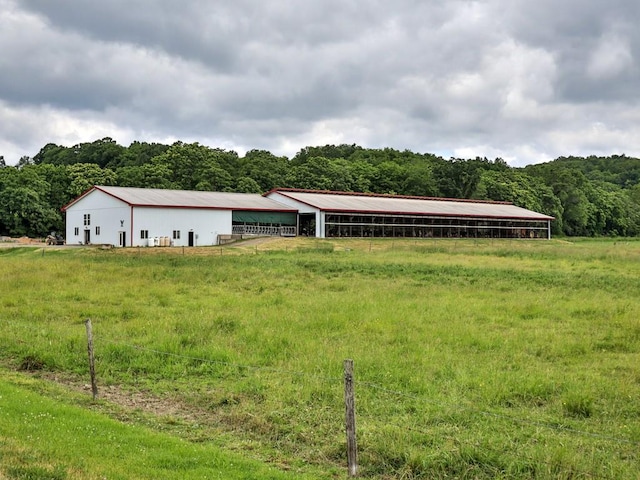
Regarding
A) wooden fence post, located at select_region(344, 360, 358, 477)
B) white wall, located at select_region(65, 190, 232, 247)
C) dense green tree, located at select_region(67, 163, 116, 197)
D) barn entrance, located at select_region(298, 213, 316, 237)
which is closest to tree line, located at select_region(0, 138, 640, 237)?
dense green tree, located at select_region(67, 163, 116, 197)

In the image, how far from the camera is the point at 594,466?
27.7ft

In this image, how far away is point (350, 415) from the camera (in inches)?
323

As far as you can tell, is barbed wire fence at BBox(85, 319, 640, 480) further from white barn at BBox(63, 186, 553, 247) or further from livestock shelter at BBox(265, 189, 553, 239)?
livestock shelter at BBox(265, 189, 553, 239)

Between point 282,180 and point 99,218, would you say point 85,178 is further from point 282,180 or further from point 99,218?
point 282,180

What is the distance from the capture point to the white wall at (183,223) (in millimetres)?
63281

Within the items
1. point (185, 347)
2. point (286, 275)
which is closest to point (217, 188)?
point (286, 275)

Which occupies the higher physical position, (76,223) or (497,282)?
(76,223)

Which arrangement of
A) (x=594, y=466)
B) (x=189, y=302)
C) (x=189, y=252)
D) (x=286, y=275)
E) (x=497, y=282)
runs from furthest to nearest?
(x=189, y=252)
(x=286, y=275)
(x=497, y=282)
(x=189, y=302)
(x=594, y=466)

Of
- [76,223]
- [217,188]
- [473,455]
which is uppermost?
[217,188]

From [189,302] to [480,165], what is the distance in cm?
11246

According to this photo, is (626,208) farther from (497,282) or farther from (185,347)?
(185,347)

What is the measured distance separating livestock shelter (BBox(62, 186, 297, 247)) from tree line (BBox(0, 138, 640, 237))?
16.4 metres

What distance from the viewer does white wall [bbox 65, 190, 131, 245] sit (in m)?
64.0

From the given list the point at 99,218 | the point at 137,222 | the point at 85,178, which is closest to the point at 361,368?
the point at 137,222
